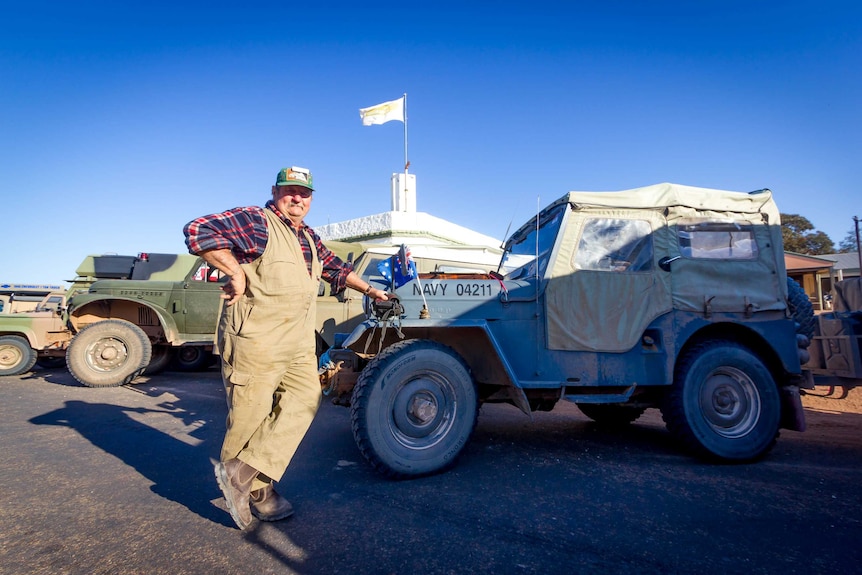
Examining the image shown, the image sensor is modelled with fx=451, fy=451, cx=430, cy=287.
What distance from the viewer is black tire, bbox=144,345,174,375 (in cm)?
859

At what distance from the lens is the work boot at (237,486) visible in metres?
2.23

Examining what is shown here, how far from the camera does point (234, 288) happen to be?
226 cm

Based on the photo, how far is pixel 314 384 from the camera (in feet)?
8.48

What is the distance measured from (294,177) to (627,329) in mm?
2741

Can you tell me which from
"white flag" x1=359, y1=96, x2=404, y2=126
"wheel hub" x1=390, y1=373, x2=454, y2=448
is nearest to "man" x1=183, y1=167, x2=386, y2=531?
"wheel hub" x1=390, y1=373, x2=454, y2=448

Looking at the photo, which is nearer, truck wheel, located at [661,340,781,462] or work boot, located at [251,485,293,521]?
work boot, located at [251,485,293,521]

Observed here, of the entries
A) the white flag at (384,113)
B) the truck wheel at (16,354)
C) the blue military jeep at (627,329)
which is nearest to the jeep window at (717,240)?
the blue military jeep at (627,329)

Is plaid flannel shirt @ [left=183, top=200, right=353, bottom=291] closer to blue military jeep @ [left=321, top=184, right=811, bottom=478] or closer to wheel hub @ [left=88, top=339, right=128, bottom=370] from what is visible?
blue military jeep @ [left=321, top=184, right=811, bottom=478]

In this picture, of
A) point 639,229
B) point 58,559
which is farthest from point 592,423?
point 58,559

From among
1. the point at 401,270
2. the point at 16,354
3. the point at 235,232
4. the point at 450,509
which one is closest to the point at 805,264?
the point at 401,270

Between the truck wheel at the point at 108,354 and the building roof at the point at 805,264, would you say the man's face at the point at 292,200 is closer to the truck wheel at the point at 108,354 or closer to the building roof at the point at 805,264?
the truck wheel at the point at 108,354

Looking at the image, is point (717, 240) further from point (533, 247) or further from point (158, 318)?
point (158, 318)

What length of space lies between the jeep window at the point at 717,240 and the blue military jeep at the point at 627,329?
0.04 feet

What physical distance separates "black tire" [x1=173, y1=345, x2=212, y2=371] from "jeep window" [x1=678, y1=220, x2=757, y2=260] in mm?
8602
